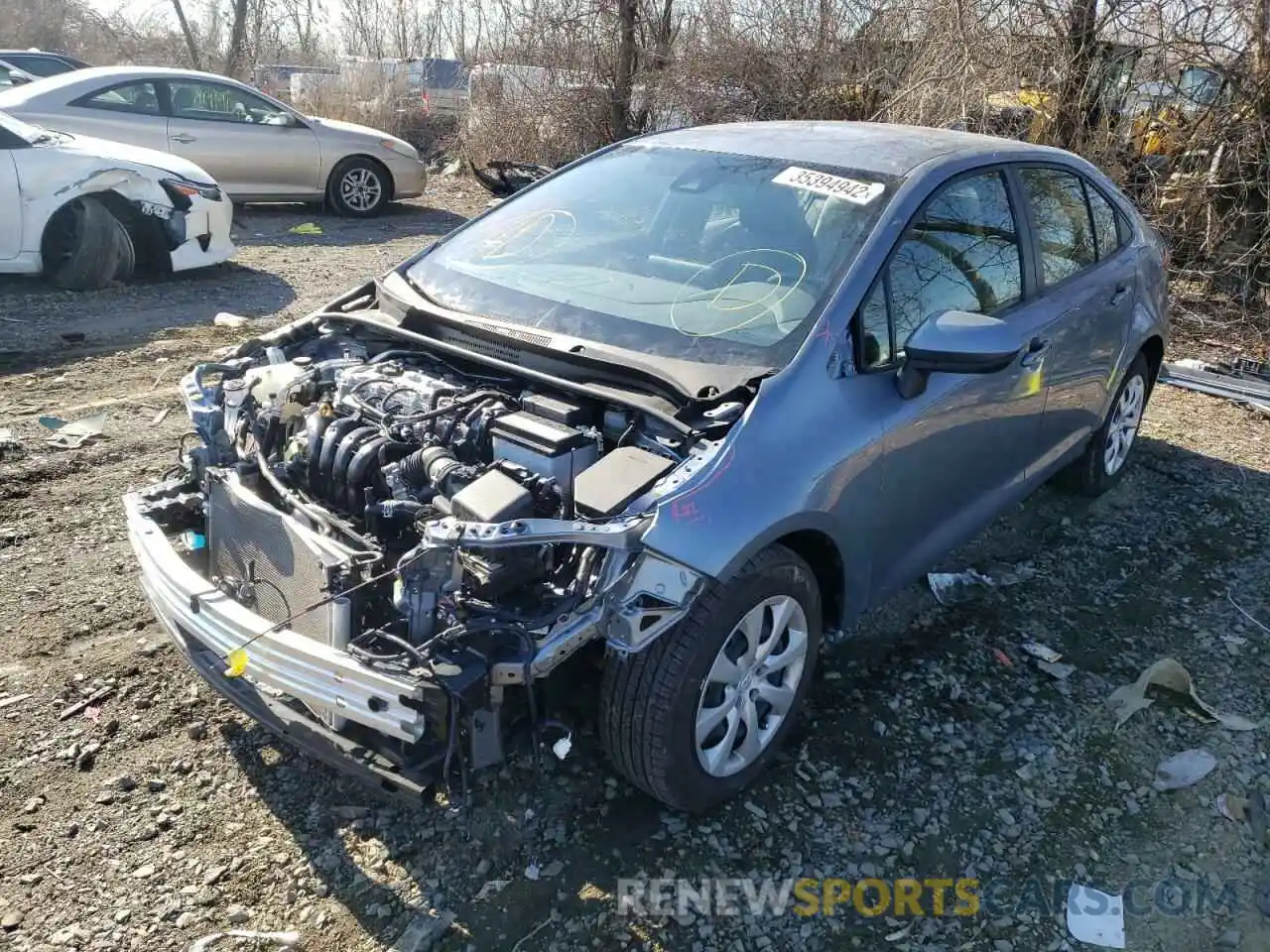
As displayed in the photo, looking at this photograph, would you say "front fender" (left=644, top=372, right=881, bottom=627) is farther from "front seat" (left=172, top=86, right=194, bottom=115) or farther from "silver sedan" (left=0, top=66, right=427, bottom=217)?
"front seat" (left=172, top=86, right=194, bottom=115)

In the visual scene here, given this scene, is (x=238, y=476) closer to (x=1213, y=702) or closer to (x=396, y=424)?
(x=396, y=424)

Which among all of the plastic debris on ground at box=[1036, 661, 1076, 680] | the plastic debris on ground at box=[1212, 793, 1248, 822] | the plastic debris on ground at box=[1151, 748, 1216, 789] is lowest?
the plastic debris on ground at box=[1212, 793, 1248, 822]

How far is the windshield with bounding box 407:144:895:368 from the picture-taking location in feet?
9.96

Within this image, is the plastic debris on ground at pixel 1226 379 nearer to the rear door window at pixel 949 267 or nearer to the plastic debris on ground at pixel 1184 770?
the rear door window at pixel 949 267

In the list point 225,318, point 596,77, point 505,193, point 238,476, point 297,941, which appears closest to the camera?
point 297,941

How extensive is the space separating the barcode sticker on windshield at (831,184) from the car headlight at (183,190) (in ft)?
19.3

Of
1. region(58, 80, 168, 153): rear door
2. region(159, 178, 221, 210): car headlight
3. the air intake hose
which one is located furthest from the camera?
region(58, 80, 168, 153): rear door

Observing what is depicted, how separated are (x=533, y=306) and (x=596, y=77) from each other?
11590 millimetres

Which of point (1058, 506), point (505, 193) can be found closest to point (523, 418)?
point (505, 193)

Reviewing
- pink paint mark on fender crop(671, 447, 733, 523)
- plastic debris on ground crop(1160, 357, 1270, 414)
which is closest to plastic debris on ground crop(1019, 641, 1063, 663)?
pink paint mark on fender crop(671, 447, 733, 523)

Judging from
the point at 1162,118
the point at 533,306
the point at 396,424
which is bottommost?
the point at 396,424

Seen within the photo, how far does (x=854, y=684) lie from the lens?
11.4 ft

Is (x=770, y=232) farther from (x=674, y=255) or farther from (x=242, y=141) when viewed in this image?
(x=242, y=141)

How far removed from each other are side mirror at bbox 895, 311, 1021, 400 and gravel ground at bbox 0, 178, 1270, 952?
1.20 m
